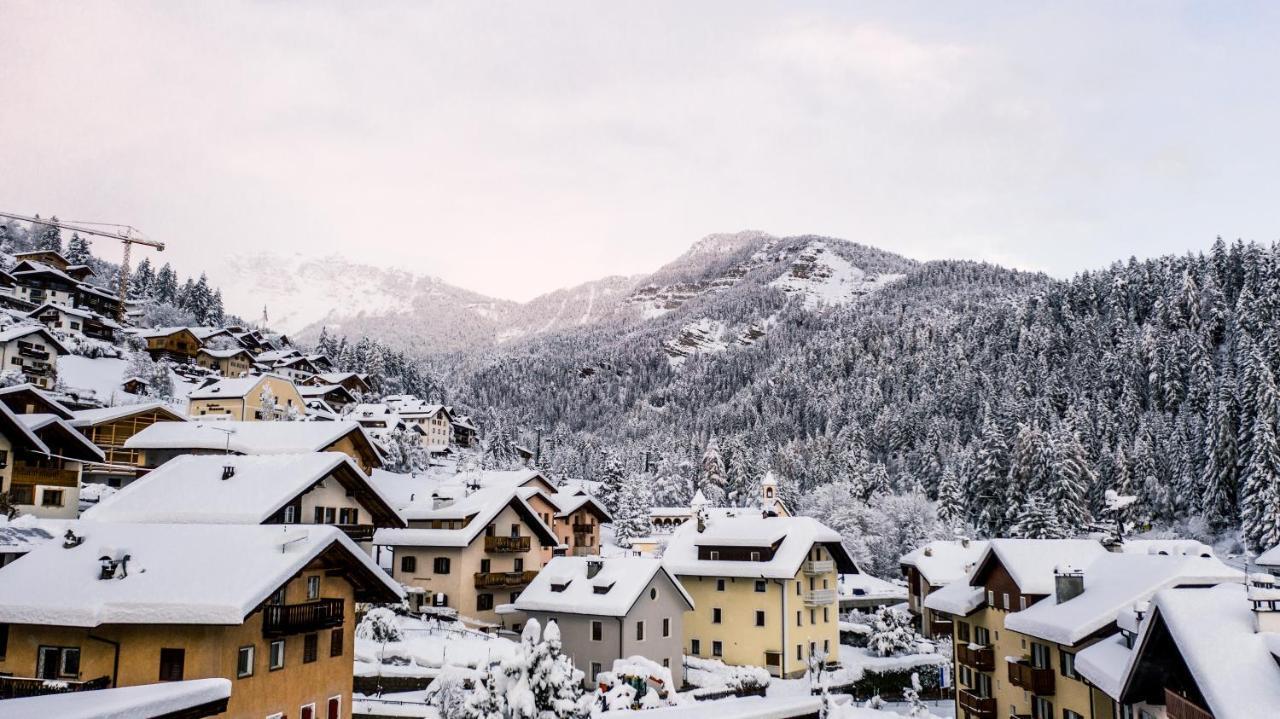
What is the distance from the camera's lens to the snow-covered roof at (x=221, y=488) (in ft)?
108

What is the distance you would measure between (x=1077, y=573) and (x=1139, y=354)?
369ft

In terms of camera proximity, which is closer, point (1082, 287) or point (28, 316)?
point (28, 316)

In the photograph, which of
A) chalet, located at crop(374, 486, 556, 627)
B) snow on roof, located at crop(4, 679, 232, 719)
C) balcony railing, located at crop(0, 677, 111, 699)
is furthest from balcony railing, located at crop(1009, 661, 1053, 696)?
balcony railing, located at crop(0, 677, 111, 699)

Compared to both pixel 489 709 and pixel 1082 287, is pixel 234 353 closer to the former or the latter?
pixel 489 709

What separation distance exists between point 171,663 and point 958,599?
33.2 m

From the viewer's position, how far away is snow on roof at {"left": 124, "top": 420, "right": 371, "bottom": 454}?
1987 inches

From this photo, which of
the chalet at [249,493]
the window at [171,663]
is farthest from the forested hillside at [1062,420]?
the window at [171,663]

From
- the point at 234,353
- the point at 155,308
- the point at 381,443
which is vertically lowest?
the point at 381,443

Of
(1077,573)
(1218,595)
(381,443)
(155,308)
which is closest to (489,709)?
(1218,595)

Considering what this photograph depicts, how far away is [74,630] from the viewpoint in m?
23.4

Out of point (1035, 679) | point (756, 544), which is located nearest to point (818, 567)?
point (756, 544)

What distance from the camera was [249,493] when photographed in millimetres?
33906

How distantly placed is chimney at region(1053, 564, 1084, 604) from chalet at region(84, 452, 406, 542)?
2814 centimetres

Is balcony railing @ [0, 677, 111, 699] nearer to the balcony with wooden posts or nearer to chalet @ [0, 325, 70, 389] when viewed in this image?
the balcony with wooden posts
